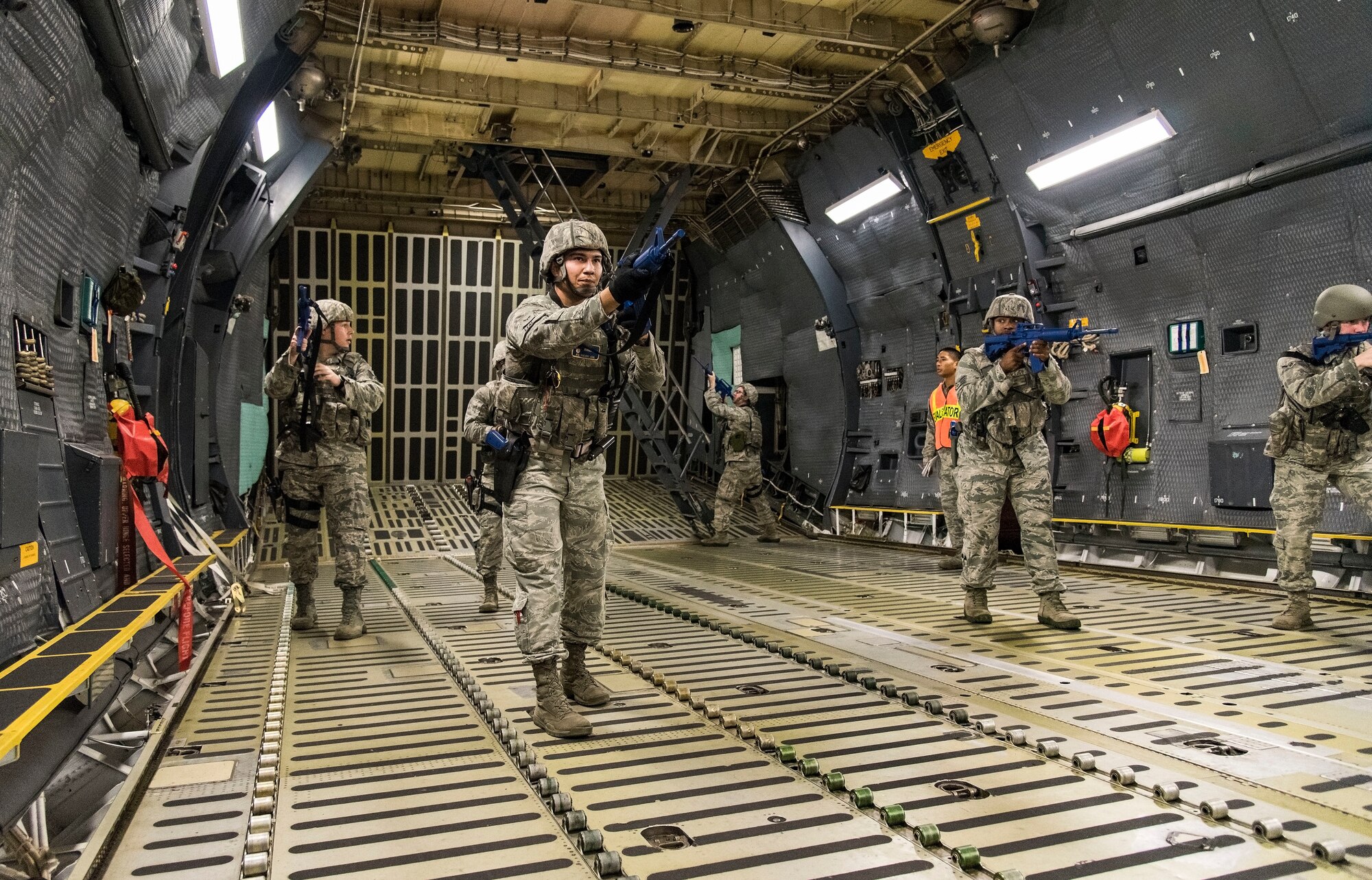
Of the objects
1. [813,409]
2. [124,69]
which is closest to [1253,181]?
[813,409]

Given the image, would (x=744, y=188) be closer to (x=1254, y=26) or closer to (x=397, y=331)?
(x=397, y=331)

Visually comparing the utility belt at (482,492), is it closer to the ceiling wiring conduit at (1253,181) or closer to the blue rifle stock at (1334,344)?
the blue rifle stock at (1334,344)

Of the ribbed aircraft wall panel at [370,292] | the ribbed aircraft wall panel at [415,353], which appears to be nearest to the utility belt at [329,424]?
the ribbed aircraft wall panel at [370,292]

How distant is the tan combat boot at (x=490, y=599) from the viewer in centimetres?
668

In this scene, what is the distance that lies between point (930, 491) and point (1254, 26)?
224 inches

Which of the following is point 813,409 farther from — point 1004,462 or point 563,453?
point 563,453

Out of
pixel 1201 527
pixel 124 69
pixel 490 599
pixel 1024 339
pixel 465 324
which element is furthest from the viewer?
pixel 465 324

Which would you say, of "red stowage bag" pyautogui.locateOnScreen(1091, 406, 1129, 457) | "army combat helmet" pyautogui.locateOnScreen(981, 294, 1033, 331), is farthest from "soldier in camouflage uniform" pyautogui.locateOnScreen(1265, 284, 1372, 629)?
"red stowage bag" pyautogui.locateOnScreen(1091, 406, 1129, 457)

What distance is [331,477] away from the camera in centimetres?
602

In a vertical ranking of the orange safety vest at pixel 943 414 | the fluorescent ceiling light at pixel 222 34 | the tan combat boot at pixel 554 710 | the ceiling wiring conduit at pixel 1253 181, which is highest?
the fluorescent ceiling light at pixel 222 34

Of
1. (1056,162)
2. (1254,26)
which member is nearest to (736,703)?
(1254,26)

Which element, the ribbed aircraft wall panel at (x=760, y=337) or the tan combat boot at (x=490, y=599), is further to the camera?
the ribbed aircraft wall panel at (x=760, y=337)

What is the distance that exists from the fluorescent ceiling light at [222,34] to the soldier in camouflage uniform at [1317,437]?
20.3ft

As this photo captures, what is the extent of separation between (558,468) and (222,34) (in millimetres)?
3626
